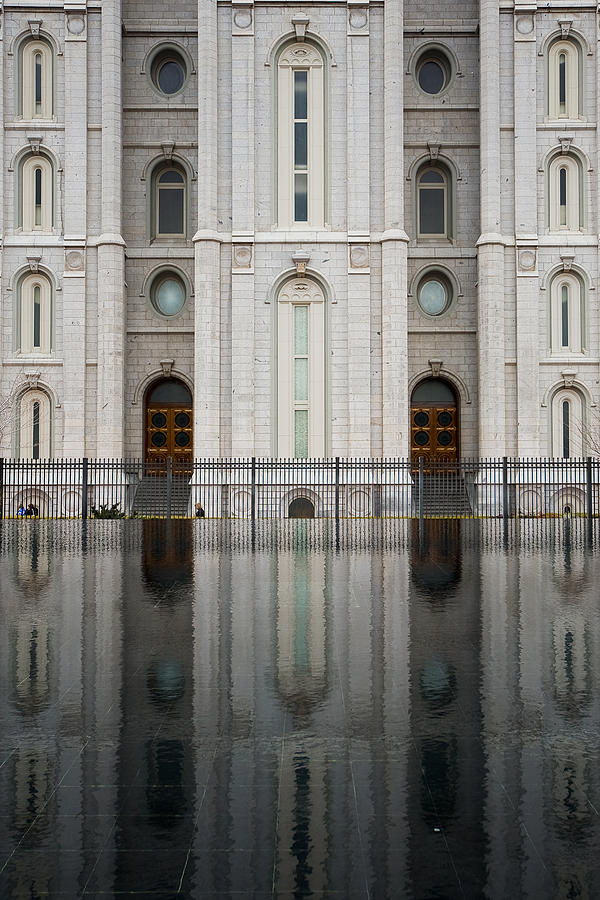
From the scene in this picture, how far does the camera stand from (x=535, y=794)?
545 centimetres

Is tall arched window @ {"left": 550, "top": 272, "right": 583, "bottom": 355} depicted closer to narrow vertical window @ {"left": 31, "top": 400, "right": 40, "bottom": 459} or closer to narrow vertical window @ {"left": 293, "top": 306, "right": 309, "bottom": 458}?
narrow vertical window @ {"left": 293, "top": 306, "right": 309, "bottom": 458}

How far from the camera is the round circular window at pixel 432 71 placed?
1521 inches

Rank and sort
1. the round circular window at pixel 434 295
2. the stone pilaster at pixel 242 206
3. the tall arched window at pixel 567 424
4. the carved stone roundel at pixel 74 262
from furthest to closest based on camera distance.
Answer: the round circular window at pixel 434 295
the tall arched window at pixel 567 424
the carved stone roundel at pixel 74 262
the stone pilaster at pixel 242 206

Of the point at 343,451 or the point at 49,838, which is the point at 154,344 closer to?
the point at 343,451

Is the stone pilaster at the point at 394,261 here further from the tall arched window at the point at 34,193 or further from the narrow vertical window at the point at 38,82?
the narrow vertical window at the point at 38,82

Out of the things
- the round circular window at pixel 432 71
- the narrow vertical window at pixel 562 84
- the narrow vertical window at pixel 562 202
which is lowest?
the narrow vertical window at pixel 562 202

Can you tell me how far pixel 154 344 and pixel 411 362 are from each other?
33.1 ft

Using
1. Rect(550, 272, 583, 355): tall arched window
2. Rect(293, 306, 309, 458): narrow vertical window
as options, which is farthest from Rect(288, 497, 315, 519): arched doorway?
Rect(550, 272, 583, 355): tall arched window

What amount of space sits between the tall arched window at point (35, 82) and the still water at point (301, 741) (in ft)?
89.8

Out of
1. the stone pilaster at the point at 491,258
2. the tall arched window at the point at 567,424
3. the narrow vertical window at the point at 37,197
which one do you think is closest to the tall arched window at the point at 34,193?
the narrow vertical window at the point at 37,197

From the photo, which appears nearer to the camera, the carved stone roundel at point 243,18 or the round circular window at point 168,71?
the carved stone roundel at point 243,18

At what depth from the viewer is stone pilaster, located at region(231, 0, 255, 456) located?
1363 inches

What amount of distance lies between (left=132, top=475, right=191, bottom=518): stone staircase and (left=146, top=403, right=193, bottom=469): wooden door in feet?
6.10

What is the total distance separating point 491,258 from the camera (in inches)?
1379
